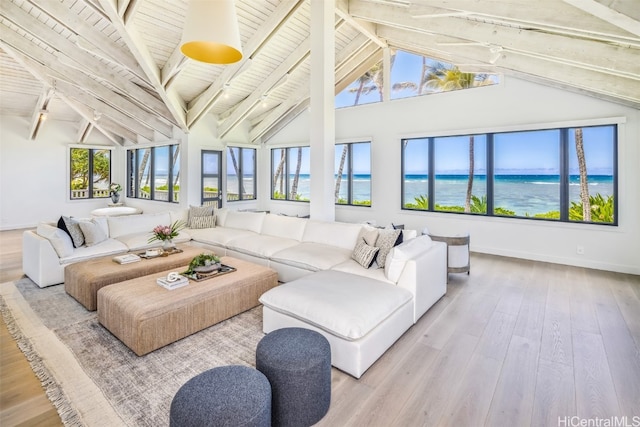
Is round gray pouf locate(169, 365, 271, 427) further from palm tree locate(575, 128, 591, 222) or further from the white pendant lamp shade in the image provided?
palm tree locate(575, 128, 591, 222)

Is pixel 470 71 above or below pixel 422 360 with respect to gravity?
above

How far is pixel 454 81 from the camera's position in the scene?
6383 millimetres

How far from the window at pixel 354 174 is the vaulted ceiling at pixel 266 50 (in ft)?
5.49

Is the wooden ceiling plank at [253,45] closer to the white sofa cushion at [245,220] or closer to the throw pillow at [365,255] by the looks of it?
the white sofa cushion at [245,220]

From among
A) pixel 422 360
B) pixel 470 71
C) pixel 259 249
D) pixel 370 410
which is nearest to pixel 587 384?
pixel 422 360

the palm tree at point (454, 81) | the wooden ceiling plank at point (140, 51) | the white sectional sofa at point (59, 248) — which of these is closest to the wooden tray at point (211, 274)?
the white sectional sofa at point (59, 248)

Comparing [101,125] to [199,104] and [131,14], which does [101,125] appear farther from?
[131,14]

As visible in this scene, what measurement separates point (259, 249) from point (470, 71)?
4975 mm

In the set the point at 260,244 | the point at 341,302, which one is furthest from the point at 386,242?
the point at 260,244

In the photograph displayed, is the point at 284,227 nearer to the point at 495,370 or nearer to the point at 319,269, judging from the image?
the point at 319,269

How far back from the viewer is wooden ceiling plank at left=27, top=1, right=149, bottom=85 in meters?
4.39

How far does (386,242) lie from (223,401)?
258 cm

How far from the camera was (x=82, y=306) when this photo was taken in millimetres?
3525

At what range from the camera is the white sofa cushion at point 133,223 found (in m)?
5.23
